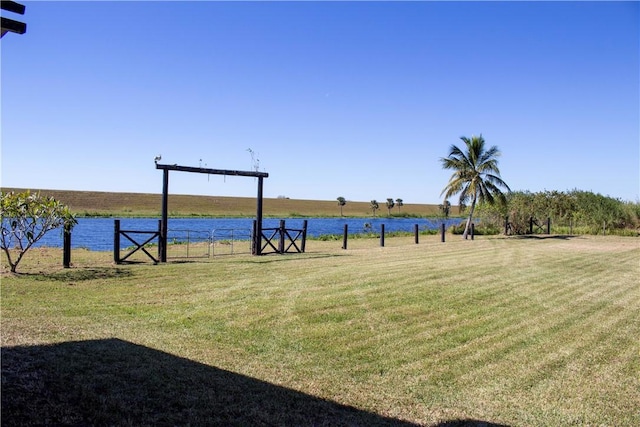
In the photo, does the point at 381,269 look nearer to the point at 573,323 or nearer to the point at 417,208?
the point at 573,323

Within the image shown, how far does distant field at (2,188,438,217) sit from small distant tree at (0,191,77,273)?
71.9m

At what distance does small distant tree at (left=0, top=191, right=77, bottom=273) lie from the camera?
42.5ft

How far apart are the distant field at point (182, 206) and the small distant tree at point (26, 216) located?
7192 centimetres

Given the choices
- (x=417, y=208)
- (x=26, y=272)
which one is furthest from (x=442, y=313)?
(x=417, y=208)

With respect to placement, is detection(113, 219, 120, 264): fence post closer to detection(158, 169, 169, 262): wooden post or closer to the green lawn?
detection(158, 169, 169, 262): wooden post

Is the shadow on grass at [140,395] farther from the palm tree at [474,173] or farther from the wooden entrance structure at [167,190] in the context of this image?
the palm tree at [474,173]

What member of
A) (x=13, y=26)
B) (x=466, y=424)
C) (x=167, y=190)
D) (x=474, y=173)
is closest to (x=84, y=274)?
(x=167, y=190)

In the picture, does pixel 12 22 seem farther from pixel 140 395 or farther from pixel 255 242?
pixel 255 242

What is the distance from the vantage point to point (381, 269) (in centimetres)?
1456

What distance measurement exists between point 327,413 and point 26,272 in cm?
1166

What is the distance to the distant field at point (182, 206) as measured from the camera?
93500 mm

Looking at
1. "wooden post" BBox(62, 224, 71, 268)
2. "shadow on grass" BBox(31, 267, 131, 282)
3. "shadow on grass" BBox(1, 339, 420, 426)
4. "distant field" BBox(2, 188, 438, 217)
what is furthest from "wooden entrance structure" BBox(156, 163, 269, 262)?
"distant field" BBox(2, 188, 438, 217)

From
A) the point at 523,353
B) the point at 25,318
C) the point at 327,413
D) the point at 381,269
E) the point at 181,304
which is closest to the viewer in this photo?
the point at 327,413

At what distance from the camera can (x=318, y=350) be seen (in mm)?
6848
